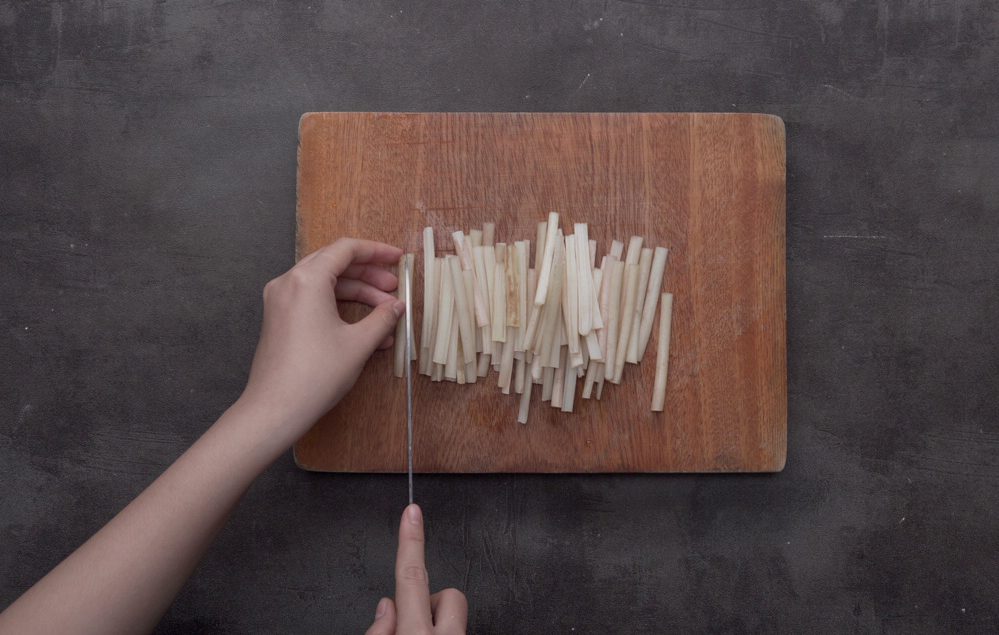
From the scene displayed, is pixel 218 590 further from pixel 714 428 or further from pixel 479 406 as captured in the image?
pixel 714 428

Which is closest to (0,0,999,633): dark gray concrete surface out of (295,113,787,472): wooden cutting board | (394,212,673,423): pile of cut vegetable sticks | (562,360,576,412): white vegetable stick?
(295,113,787,472): wooden cutting board

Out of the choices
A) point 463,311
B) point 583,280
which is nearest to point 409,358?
point 463,311

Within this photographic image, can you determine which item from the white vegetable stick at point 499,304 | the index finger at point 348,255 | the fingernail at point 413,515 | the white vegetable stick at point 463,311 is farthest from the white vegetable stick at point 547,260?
the fingernail at point 413,515

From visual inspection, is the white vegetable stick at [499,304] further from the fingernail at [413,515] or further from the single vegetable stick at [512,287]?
the fingernail at [413,515]

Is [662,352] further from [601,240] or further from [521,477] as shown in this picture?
[521,477]

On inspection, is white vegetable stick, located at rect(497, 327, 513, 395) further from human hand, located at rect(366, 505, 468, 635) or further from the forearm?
the forearm

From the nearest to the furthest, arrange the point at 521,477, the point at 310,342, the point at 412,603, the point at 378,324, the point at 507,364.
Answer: the point at 412,603
the point at 310,342
the point at 378,324
the point at 507,364
the point at 521,477

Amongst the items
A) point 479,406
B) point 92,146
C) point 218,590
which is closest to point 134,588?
point 218,590

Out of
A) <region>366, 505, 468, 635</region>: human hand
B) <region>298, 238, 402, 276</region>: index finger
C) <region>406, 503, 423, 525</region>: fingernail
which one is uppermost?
<region>298, 238, 402, 276</region>: index finger
